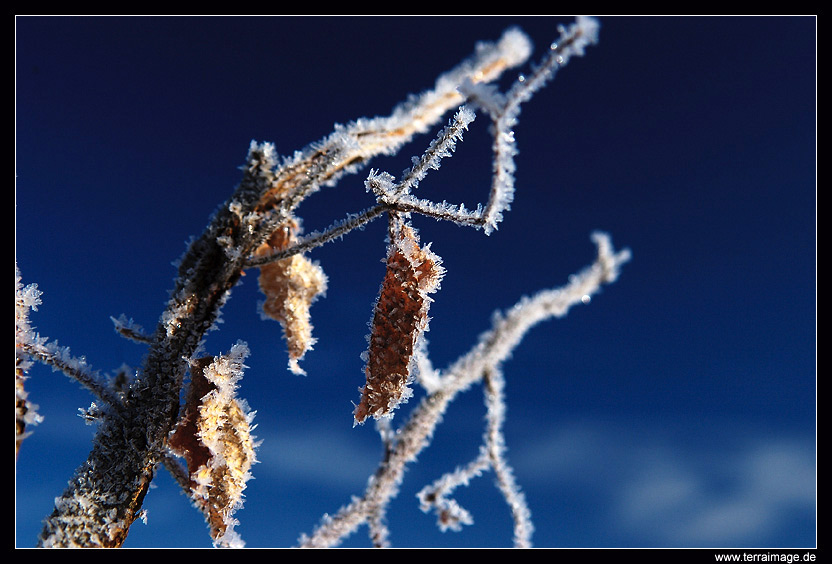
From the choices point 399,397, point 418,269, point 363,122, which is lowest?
point 399,397

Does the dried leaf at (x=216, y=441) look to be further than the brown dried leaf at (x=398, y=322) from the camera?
Yes

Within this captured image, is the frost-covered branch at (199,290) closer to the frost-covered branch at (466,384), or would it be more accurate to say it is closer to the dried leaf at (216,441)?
the dried leaf at (216,441)

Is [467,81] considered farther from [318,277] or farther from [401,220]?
[318,277]

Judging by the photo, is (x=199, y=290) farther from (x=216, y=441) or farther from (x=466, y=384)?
(x=466, y=384)

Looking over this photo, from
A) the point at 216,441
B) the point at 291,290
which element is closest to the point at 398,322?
the point at 291,290

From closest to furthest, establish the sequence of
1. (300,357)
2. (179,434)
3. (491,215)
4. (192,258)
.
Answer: (491,215) → (179,434) → (192,258) → (300,357)

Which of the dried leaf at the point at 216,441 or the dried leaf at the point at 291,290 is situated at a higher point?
the dried leaf at the point at 291,290

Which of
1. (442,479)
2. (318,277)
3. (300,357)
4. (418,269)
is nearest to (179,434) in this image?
(300,357)

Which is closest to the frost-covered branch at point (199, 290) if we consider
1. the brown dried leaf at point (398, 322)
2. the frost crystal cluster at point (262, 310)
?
the frost crystal cluster at point (262, 310)

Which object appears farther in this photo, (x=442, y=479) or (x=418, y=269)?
(x=442, y=479)
